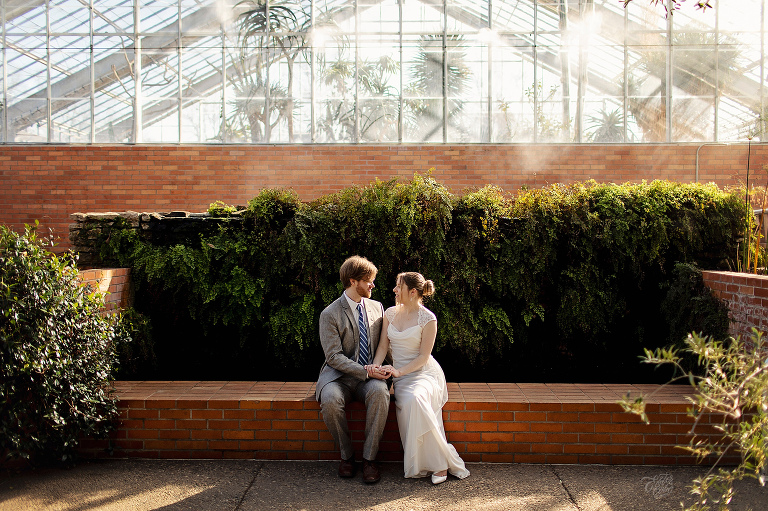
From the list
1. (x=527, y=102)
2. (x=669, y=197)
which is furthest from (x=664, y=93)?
(x=669, y=197)

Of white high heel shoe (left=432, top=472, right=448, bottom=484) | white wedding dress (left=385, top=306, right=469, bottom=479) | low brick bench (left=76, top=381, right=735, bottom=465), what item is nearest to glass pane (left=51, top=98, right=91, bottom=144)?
low brick bench (left=76, top=381, right=735, bottom=465)

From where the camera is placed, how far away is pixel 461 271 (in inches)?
199

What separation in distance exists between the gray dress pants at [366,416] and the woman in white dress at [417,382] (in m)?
0.13

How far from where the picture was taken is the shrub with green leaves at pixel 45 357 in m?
3.27

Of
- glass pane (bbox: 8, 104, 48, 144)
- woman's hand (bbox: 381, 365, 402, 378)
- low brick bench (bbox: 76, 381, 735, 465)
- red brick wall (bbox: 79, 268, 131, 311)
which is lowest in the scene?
low brick bench (bbox: 76, 381, 735, 465)

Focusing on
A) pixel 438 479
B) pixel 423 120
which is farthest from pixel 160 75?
pixel 438 479

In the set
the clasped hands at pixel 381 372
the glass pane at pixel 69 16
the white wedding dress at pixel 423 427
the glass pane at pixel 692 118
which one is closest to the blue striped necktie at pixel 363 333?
the clasped hands at pixel 381 372

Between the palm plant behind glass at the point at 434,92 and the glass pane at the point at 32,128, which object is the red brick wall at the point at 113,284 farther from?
the glass pane at the point at 32,128

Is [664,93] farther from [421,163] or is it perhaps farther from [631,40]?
[421,163]

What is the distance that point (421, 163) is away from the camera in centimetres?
1002

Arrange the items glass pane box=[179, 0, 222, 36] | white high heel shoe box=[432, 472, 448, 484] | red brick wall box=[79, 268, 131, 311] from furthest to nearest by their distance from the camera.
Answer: glass pane box=[179, 0, 222, 36], red brick wall box=[79, 268, 131, 311], white high heel shoe box=[432, 472, 448, 484]

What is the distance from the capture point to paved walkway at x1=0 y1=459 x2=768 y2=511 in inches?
127

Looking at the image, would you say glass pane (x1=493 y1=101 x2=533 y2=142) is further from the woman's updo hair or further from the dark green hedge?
the woman's updo hair

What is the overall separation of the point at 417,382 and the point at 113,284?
2.89 metres
